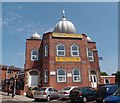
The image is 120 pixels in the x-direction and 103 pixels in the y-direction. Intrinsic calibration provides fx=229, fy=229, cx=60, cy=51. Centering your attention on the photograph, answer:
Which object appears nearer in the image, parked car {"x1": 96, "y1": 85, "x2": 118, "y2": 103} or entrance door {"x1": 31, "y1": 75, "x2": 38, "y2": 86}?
parked car {"x1": 96, "y1": 85, "x2": 118, "y2": 103}

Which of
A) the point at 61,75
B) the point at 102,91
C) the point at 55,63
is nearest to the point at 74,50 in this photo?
the point at 55,63

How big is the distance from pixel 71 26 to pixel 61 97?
14.7 meters

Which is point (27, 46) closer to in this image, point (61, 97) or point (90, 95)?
point (61, 97)

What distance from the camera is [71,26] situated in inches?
1388

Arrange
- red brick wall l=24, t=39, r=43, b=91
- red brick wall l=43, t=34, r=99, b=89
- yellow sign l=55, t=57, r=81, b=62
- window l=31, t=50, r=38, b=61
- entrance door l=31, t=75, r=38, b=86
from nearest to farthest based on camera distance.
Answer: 1. red brick wall l=43, t=34, r=99, b=89
2. yellow sign l=55, t=57, r=81, b=62
3. entrance door l=31, t=75, r=38, b=86
4. red brick wall l=24, t=39, r=43, b=91
5. window l=31, t=50, r=38, b=61

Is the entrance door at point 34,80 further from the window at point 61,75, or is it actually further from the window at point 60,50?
the window at point 60,50

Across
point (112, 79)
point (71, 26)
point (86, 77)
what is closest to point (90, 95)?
point (86, 77)

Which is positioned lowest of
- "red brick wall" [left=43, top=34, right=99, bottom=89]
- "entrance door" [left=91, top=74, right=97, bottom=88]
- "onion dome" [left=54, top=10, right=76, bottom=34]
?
"entrance door" [left=91, top=74, right=97, bottom=88]

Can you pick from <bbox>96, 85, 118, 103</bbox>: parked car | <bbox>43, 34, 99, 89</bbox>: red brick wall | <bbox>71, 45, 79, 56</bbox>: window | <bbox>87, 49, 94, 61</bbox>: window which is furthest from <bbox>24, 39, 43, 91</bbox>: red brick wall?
<bbox>96, 85, 118, 103</bbox>: parked car

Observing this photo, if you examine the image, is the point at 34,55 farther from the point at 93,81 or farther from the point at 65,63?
the point at 93,81

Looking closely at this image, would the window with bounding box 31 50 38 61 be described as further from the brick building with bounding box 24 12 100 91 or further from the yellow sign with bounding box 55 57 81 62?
the yellow sign with bounding box 55 57 81 62

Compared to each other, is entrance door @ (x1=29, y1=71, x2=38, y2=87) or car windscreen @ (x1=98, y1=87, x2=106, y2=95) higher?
entrance door @ (x1=29, y1=71, x2=38, y2=87)

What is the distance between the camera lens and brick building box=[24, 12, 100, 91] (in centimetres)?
3011

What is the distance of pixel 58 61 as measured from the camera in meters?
30.3
